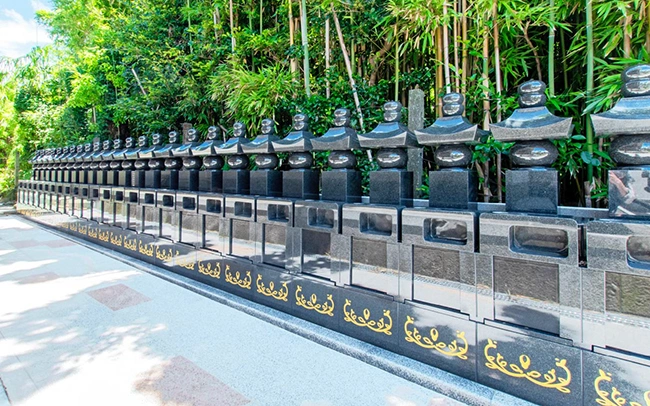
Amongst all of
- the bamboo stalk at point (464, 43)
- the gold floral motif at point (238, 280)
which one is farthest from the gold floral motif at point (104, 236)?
the bamboo stalk at point (464, 43)

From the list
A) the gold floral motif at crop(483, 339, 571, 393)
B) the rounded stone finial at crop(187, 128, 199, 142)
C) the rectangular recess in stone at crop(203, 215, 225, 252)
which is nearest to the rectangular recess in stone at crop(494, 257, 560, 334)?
the gold floral motif at crop(483, 339, 571, 393)

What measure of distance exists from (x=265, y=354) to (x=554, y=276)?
1462mm

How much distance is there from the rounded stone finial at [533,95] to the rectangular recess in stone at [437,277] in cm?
76

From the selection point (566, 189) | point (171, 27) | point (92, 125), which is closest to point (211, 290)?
point (566, 189)

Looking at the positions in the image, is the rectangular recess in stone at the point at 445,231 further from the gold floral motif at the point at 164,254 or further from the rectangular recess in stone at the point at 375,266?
the gold floral motif at the point at 164,254

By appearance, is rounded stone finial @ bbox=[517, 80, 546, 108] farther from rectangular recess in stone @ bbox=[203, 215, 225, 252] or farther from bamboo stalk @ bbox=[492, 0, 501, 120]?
rectangular recess in stone @ bbox=[203, 215, 225, 252]

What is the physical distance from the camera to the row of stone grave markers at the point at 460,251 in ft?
4.53

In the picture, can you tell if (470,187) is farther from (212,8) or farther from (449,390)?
(212,8)

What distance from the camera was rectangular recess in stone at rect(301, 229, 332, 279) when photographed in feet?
7.61

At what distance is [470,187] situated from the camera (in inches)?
73.0

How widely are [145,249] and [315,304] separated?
7.99ft

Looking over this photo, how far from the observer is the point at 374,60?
3469mm

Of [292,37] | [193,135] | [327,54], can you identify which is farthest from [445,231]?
[292,37]

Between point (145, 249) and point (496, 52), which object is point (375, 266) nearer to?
point (496, 52)
